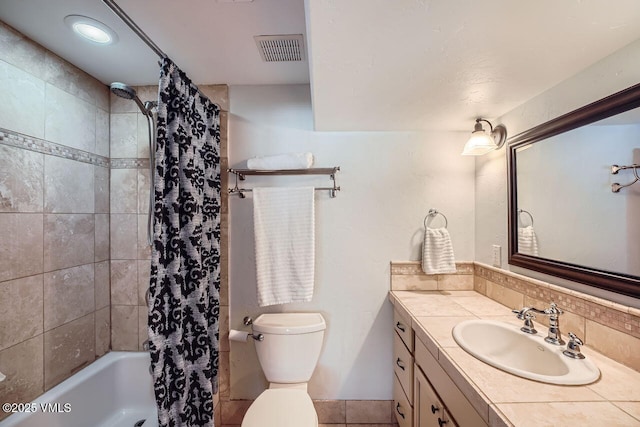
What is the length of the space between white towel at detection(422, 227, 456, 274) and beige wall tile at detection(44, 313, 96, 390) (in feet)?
7.45

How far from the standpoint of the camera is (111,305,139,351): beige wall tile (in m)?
1.75

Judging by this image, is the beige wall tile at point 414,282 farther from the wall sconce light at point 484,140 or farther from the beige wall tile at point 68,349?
the beige wall tile at point 68,349

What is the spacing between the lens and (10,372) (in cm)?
119

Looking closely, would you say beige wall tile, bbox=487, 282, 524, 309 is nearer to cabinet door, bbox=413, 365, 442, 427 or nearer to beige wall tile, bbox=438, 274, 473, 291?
beige wall tile, bbox=438, 274, 473, 291

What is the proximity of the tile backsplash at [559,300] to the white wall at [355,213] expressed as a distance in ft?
0.46

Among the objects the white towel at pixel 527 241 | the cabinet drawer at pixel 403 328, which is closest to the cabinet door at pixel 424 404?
the cabinet drawer at pixel 403 328

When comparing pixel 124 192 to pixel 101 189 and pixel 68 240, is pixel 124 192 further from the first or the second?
pixel 68 240

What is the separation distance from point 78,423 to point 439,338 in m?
2.08

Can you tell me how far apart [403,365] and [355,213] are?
1019 millimetres

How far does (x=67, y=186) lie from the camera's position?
4.81 ft

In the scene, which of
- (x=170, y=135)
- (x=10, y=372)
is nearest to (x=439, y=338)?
(x=170, y=135)

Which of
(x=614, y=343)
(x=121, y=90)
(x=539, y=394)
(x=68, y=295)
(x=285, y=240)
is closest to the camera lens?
(x=539, y=394)

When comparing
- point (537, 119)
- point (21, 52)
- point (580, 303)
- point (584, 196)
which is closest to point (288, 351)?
point (580, 303)

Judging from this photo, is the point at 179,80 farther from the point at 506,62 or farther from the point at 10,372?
the point at 10,372
